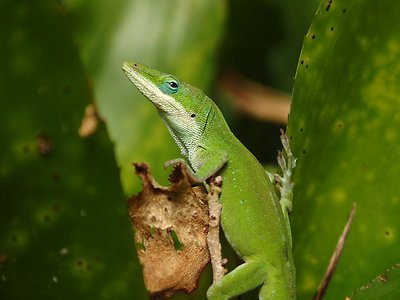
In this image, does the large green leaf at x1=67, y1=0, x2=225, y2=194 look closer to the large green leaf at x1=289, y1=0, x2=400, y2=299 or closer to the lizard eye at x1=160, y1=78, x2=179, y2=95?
the lizard eye at x1=160, y1=78, x2=179, y2=95

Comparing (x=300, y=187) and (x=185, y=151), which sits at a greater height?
(x=300, y=187)

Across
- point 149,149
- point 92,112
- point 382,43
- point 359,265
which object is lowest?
point 149,149

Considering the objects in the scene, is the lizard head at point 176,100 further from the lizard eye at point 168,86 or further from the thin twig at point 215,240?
the thin twig at point 215,240

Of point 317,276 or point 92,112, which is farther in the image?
point 317,276

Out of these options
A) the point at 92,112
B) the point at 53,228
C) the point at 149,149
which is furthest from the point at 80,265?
the point at 149,149

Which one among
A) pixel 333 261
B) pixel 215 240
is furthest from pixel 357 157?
pixel 215 240

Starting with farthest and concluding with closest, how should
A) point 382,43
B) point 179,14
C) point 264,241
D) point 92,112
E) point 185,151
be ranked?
point 179,14
point 185,151
point 264,241
point 382,43
point 92,112

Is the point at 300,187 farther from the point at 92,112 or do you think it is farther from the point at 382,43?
the point at 92,112

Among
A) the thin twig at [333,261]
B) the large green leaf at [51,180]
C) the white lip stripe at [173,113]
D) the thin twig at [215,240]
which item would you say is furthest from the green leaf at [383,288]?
the white lip stripe at [173,113]
